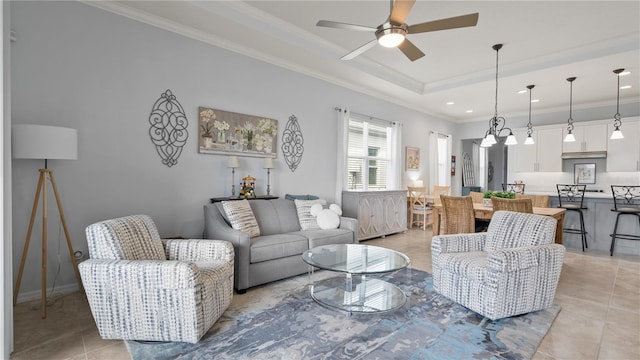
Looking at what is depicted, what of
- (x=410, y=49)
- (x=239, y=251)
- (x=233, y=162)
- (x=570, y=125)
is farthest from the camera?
(x=570, y=125)

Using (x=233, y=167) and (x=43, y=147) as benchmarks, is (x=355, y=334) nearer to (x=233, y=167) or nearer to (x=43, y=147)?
(x=233, y=167)

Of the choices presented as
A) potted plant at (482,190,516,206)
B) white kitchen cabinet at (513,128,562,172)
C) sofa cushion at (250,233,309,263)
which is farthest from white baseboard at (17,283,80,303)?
white kitchen cabinet at (513,128,562,172)

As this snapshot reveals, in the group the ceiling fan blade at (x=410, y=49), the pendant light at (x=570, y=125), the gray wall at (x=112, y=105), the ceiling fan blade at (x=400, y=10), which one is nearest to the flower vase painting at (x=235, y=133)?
the gray wall at (x=112, y=105)

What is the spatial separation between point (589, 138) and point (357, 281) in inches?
255

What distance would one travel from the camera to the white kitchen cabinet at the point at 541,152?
23.0ft

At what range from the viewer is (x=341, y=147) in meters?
5.45

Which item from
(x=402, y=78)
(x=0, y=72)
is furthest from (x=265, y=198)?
(x=402, y=78)

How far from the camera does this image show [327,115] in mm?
5316

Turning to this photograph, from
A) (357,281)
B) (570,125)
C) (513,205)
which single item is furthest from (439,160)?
(357,281)

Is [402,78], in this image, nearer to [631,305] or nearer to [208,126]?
[208,126]

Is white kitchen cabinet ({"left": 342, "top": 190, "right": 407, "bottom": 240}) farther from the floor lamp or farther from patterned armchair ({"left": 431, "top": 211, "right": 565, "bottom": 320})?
the floor lamp

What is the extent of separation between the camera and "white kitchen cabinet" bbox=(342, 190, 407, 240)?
5.31m

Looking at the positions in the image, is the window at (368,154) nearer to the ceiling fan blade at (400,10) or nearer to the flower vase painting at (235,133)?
the flower vase painting at (235,133)

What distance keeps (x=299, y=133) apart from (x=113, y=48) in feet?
8.39
